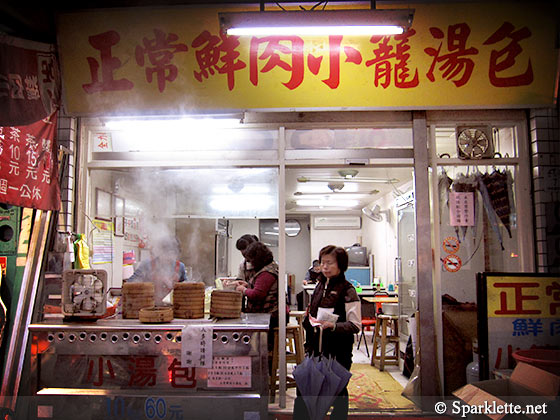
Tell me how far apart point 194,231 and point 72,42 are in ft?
9.10

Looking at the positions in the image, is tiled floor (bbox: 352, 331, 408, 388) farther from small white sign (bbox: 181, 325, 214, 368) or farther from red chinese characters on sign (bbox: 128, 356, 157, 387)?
red chinese characters on sign (bbox: 128, 356, 157, 387)

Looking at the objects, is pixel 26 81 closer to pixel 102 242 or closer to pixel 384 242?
pixel 102 242

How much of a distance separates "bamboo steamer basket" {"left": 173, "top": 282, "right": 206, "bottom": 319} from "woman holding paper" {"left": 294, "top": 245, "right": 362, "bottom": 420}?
3.62ft

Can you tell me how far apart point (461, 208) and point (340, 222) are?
975 cm

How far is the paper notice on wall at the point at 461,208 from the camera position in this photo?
538cm

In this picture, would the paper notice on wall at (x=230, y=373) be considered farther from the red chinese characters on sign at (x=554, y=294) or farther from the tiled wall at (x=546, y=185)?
the tiled wall at (x=546, y=185)

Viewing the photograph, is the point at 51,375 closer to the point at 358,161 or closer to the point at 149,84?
the point at 149,84

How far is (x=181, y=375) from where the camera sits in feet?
12.3

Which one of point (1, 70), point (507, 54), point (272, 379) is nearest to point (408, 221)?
point (507, 54)

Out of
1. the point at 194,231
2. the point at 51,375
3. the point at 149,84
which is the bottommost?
the point at 51,375

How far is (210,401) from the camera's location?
12.1 feet

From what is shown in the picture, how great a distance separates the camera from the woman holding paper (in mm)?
4090

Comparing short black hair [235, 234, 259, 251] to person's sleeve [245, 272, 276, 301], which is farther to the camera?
short black hair [235, 234, 259, 251]

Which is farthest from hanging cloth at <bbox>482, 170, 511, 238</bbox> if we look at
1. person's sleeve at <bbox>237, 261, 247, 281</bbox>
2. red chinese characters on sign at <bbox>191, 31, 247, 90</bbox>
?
red chinese characters on sign at <bbox>191, 31, 247, 90</bbox>
